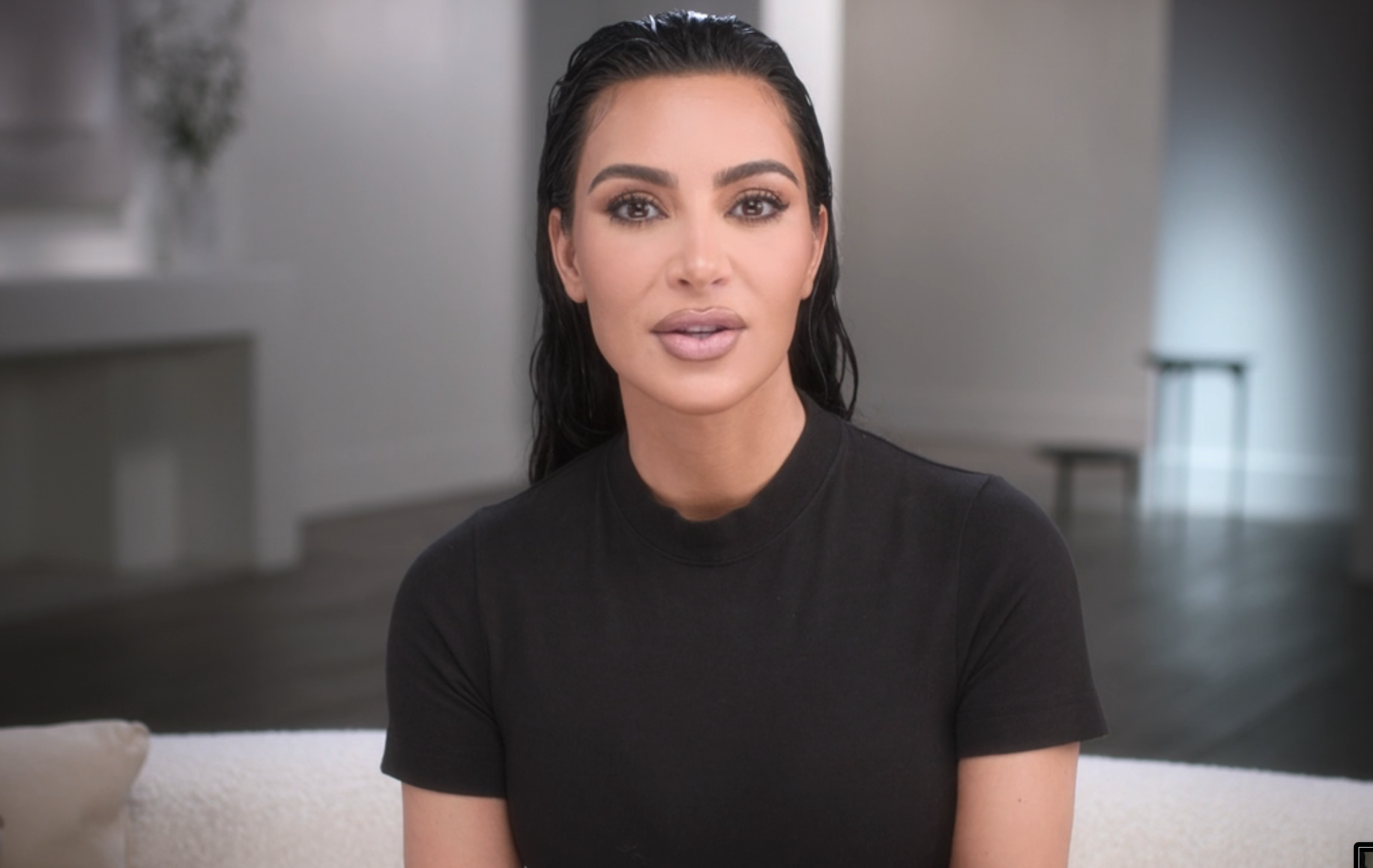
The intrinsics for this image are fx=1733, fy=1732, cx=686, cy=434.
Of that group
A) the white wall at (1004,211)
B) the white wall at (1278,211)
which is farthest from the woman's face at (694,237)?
the white wall at (1004,211)

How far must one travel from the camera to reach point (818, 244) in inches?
51.9

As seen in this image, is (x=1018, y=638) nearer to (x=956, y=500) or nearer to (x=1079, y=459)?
(x=956, y=500)

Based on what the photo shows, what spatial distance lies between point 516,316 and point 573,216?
6.18m

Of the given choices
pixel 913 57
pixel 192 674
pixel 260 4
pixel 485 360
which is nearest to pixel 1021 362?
pixel 913 57

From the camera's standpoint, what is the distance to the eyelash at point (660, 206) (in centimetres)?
121

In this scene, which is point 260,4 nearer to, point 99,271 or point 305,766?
point 99,271

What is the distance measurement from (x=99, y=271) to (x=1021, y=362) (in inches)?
196

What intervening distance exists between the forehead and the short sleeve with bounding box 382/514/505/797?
341mm

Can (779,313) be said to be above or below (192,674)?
above

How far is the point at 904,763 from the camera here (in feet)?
4.06

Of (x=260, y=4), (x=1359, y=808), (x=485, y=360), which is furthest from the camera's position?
(x=485, y=360)

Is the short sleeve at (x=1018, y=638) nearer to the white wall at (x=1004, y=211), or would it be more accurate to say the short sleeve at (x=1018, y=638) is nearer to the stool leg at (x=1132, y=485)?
the stool leg at (x=1132, y=485)

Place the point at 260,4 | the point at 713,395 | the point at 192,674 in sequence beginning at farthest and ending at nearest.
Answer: the point at 260,4 → the point at 192,674 → the point at 713,395

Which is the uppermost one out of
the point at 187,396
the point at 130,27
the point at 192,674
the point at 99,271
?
the point at 130,27
